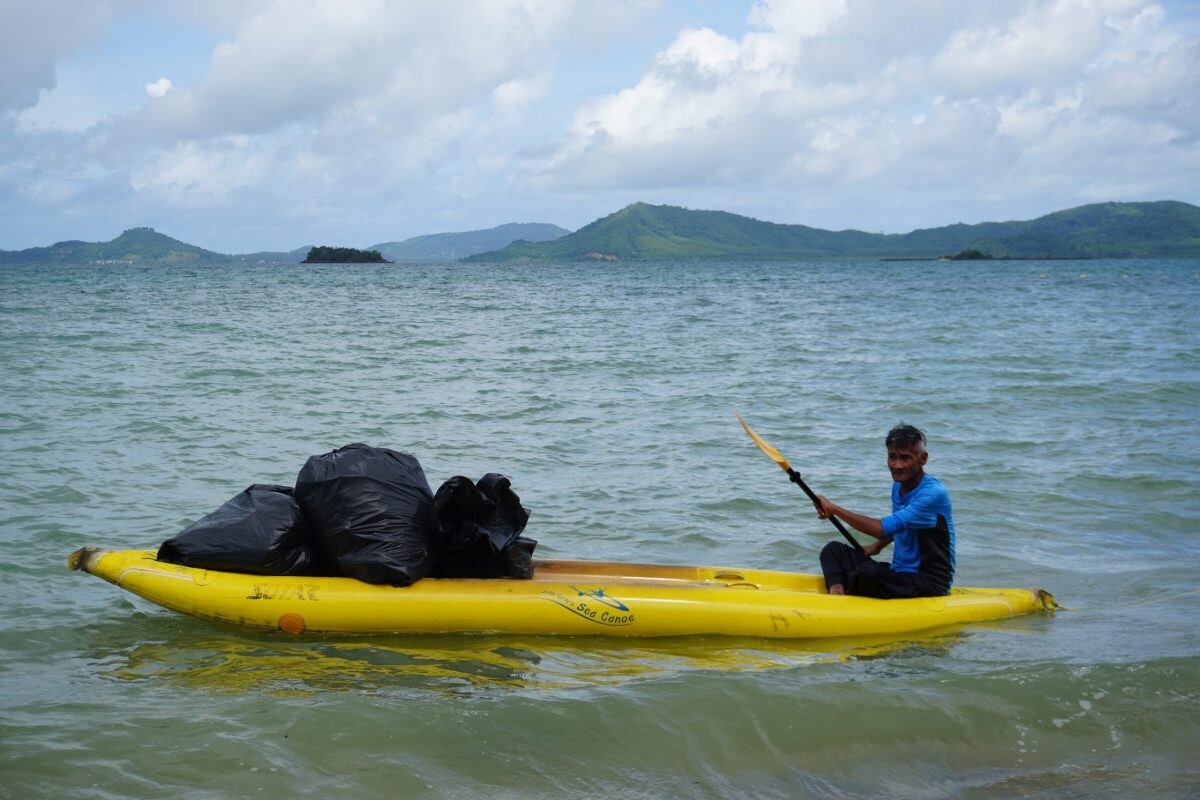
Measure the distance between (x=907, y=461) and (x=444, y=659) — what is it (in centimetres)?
292

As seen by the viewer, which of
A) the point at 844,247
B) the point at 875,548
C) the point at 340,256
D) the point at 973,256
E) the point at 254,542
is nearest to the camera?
the point at 254,542

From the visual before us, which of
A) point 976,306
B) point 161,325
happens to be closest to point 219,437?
point 161,325

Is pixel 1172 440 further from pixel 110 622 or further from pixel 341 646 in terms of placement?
pixel 110 622

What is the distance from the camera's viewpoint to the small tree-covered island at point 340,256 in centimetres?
11144

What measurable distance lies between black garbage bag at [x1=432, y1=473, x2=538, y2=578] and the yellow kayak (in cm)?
21

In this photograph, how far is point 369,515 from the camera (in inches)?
237

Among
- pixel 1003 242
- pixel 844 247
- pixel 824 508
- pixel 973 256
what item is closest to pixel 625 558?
pixel 824 508

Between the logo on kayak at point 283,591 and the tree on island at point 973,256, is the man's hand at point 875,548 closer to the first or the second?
the logo on kayak at point 283,591

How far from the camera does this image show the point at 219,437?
462 inches

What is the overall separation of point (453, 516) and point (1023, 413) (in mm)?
10235

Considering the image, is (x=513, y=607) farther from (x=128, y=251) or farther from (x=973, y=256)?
(x=128, y=251)

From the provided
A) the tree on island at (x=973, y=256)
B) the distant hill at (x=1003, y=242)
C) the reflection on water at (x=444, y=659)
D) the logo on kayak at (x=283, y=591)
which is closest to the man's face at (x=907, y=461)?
the reflection on water at (x=444, y=659)

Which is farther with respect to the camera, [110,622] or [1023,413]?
[1023,413]

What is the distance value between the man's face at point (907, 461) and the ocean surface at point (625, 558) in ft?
3.18
